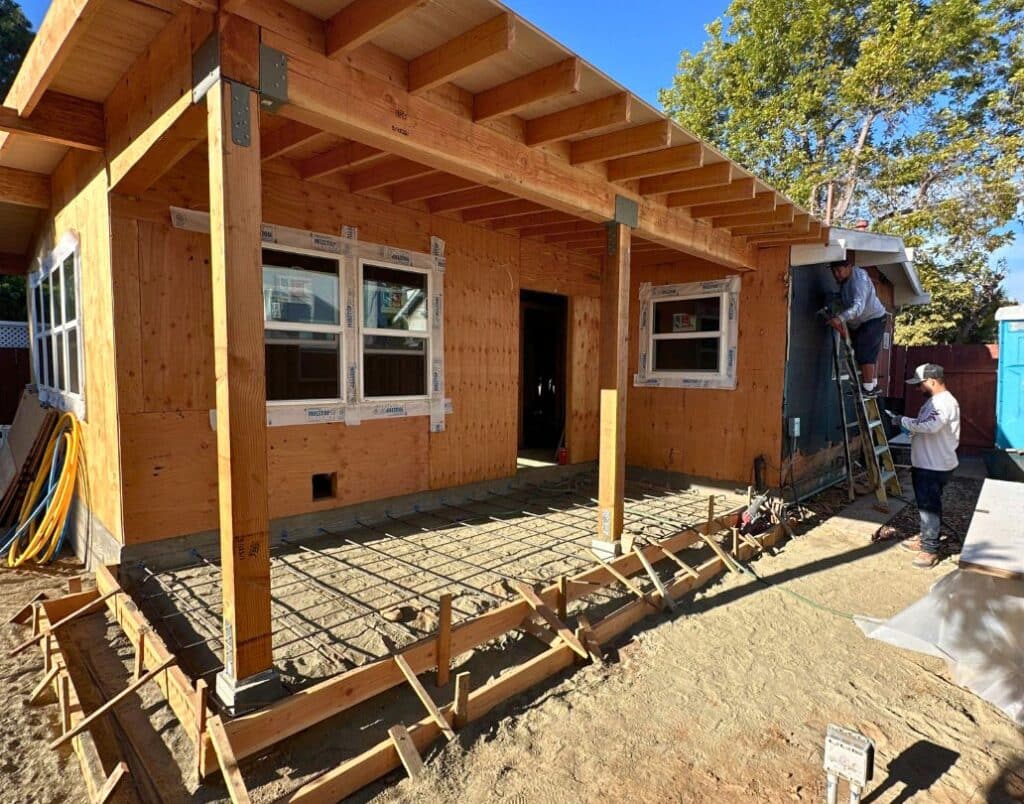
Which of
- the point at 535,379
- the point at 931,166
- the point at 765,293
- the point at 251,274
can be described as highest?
the point at 931,166

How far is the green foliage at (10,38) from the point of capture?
16781 millimetres

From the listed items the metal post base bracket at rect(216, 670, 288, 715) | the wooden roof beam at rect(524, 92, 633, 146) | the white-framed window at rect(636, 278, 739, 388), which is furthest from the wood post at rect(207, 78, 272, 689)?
the white-framed window at rect(636, 278, 739, 388)

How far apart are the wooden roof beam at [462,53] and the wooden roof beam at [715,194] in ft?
9.42

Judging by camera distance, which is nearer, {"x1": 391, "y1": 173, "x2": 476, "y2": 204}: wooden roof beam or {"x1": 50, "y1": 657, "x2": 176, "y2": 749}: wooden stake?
{"x1": 50, "y1": 657, "x2": 176, "y2": 749}: wooden stake

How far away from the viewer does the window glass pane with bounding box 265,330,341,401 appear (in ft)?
16.9

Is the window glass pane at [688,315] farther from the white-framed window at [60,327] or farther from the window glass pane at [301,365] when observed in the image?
the white-framed window at [60,327]

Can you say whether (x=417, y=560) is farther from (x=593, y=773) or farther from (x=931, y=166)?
(x=931, y=166)

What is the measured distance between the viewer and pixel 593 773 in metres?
2.58

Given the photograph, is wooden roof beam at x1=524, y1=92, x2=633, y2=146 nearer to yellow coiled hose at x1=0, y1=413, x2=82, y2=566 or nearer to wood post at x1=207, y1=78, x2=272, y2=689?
wood post at x1=207, y1=78, x2=272, y2=689

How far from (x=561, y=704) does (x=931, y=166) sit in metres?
19.6

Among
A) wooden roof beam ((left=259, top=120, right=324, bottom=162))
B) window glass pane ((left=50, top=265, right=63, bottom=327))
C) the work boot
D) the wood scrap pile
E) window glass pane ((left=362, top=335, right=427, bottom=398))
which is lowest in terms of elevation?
the work boot

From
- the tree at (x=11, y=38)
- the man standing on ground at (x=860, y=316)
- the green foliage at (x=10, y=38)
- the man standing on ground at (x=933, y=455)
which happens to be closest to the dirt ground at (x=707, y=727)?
the man standing on ground at (x=933, y=455)

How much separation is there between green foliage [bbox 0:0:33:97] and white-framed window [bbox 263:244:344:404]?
18.7m

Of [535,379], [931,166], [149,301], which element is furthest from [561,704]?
[931,166]
